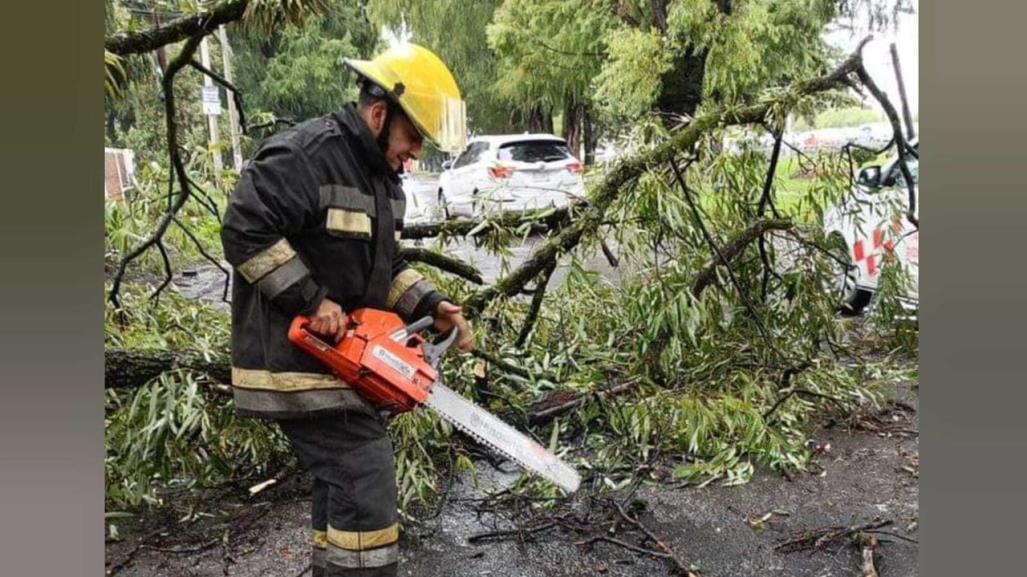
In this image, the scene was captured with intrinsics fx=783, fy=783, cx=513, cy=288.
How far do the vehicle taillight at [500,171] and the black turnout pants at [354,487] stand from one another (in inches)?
94.3

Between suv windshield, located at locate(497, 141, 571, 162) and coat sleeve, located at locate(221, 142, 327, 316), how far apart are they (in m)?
3.30

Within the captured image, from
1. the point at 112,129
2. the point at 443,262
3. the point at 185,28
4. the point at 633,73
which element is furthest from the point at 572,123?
the point at 185,28

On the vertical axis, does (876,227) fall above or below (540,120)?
below

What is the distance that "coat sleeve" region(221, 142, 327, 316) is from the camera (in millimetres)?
1608

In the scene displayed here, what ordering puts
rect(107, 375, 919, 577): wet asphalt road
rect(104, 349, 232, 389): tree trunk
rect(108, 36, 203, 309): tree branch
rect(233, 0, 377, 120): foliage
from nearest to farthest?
rect(107, 375, 919, 577): wet asphalt road → rect(104, 349, 232, 389): tree trunk → rect(108, 36, 203, 309): tree branch → rect(233, 0, 377, 120): foliage

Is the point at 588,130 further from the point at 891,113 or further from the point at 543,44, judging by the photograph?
the point at 891,113

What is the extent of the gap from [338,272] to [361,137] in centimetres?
31

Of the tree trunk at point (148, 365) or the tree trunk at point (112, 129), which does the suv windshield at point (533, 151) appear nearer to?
the tree trunk at point (112, 129)

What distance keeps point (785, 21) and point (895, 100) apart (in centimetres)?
283

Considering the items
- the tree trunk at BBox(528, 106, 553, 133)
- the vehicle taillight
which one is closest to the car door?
the vehicle taillight

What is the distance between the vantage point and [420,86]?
1.74 meters

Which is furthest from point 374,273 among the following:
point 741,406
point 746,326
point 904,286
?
point 904,286

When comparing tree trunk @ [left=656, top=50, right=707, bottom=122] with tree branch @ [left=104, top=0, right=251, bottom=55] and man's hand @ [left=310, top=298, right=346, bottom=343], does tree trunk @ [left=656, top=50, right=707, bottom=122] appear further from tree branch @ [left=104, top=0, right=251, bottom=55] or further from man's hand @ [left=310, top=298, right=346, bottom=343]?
man's hand @ [left=310, top=298, right=346, bottom=343]

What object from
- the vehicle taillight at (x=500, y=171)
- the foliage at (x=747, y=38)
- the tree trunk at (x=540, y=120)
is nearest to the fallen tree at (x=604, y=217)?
the vehicle taillight at (x=500, y=171)
